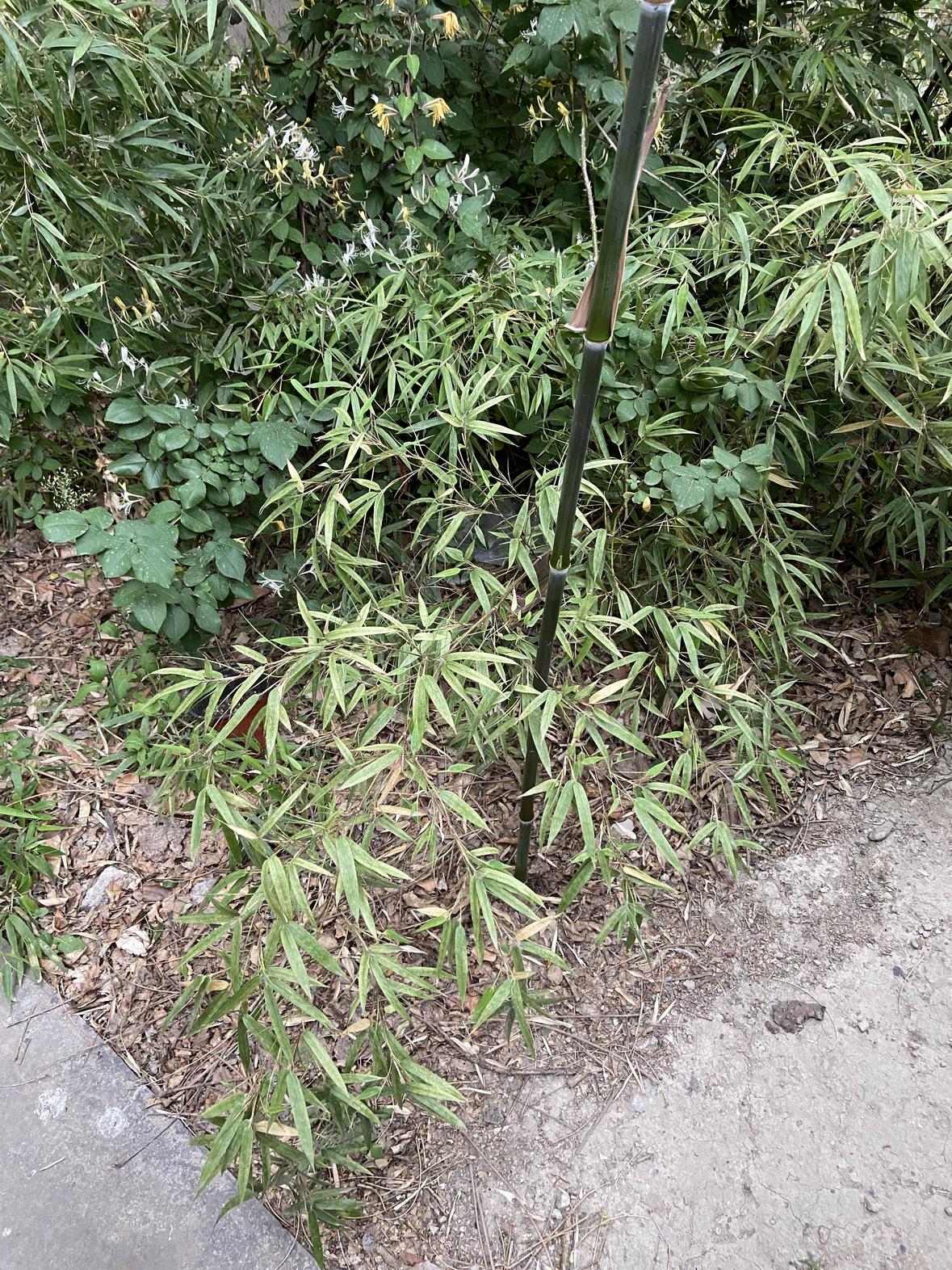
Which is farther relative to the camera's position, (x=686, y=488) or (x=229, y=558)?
(x=229, y=558)

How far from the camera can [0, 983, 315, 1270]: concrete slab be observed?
3.88ft

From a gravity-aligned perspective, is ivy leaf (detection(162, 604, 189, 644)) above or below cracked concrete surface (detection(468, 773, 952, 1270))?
above

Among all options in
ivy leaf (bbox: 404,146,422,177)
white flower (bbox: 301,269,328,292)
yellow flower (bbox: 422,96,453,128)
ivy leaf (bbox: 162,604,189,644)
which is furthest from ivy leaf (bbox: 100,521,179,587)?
yellow flower (bbox: 422,96,453,128)

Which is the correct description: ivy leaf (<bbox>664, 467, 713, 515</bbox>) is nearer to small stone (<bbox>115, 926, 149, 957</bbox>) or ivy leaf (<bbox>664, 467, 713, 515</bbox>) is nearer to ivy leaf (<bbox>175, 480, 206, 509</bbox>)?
ivy leaf (<bbox>175, 480, 206, 509</bbox>)

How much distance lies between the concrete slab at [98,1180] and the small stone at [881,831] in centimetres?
128

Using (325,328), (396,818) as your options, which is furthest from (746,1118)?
(325,328)

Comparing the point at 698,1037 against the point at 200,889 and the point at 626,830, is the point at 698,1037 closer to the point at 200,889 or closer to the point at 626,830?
the point at 626,830

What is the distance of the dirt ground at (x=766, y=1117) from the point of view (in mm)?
1189

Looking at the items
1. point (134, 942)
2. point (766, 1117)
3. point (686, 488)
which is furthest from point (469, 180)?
point (766, 1117)

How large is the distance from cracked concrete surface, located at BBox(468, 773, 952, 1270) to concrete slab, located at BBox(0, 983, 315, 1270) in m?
0.43

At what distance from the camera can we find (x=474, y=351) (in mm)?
1437

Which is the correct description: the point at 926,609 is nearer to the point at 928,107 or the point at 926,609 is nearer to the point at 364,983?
the point at 928,107

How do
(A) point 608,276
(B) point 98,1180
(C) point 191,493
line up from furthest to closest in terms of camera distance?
(C) point 191,493, (B) point 98,1180, (A) point 608,276

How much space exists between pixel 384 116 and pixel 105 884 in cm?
161
